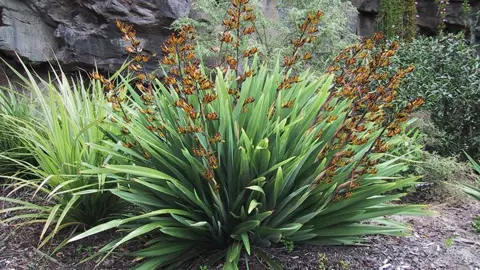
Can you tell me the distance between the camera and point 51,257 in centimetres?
294

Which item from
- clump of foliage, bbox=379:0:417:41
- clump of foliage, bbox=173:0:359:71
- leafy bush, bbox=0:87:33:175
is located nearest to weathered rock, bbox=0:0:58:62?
clump of foliage, bbox=173:0:359:71

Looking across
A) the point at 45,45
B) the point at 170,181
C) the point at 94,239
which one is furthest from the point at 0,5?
the point at 170,181

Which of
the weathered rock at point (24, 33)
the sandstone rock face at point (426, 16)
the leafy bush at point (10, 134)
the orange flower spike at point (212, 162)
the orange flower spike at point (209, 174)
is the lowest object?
the leafy bush at point (10, 134)

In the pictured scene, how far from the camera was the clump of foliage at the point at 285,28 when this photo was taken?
6.41 metres

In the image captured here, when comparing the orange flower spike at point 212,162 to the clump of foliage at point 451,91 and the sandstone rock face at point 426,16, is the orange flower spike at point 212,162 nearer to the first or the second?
the clump of foliage at point 451,91

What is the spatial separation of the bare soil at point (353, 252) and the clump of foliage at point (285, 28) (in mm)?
3508

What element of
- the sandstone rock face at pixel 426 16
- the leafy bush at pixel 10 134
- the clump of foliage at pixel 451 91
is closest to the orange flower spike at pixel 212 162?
the leafy bush at pixel 10 134

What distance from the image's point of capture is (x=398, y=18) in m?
10.1

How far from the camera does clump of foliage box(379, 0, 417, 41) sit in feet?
33.1

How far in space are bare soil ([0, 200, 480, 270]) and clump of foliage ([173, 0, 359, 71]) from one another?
11.5ft

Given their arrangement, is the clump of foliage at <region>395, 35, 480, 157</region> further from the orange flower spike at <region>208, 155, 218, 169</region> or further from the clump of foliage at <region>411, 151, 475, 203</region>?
the orange flower spike at <region>208, 155, 218, 169</region>

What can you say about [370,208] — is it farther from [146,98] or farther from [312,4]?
[312,4]

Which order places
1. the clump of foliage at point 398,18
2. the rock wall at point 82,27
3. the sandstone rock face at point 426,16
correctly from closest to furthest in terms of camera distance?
the rock wall at point 82,27 < the clump of foliage at point 398,18 < the sandstone rock face at point 426,16

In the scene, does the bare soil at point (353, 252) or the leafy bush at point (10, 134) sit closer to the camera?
the bare soil at point (353, 252)
